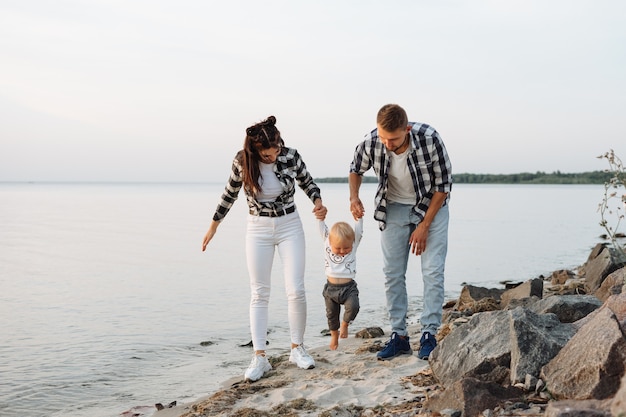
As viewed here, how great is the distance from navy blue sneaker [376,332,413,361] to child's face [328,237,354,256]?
97 centimetres

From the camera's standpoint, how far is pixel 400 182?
5328mm

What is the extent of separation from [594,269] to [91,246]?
47.9ft

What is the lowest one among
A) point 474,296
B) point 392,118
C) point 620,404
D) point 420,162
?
point 474,296

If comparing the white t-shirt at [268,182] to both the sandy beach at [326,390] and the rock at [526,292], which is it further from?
the rock at [526,292]

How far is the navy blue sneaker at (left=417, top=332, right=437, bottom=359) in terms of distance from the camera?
5336mm

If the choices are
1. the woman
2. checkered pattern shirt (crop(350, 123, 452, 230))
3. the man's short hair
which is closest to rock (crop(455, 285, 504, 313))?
checkered pattern shirt (crop(350, 123, 452, 230))

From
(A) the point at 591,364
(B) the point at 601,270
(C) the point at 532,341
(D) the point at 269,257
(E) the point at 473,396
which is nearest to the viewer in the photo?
Result: (A) the point at 591,364

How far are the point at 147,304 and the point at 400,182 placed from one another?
6698mm

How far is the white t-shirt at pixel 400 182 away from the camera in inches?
205

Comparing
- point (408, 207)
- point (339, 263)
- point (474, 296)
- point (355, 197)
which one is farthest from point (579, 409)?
point (474, 296)

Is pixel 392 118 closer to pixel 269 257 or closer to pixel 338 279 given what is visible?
pixel 269 257

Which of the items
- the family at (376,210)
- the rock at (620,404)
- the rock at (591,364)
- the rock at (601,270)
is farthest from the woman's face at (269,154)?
the rock at (601,270)

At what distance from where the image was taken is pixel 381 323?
8.73 meters

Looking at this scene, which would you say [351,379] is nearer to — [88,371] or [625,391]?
[625,391]
